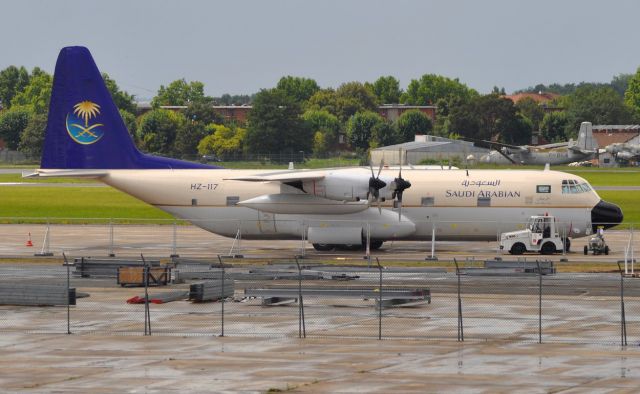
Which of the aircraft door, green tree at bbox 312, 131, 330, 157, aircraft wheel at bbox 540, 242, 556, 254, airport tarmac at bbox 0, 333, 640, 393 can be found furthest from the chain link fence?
green tree at bbox 312, 131, 330, 157

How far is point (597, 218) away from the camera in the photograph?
5119cm

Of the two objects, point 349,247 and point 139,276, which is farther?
point 349,247

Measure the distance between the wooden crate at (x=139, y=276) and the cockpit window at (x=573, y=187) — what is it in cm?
1886

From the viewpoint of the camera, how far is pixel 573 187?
51375mm

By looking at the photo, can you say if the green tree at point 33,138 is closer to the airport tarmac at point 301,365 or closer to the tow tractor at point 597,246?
the tow tractor at point 597,246

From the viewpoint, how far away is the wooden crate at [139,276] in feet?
130

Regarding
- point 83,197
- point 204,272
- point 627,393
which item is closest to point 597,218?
point 204,272

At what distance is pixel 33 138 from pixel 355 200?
117m

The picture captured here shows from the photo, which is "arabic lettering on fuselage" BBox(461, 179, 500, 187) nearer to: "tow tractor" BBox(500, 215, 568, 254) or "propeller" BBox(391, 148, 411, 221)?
"tow tractor" BBox(500, 215, 568, 254)

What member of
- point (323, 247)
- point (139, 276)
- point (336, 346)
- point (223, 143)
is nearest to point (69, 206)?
point (323, 247)

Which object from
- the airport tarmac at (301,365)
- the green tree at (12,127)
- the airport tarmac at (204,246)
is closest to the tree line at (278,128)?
the green tree at (12,127)

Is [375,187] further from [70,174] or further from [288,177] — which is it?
[70,174]

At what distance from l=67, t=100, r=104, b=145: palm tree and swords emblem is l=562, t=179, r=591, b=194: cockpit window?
65.0ft

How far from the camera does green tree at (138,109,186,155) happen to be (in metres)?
158
